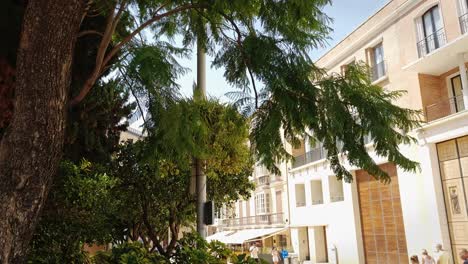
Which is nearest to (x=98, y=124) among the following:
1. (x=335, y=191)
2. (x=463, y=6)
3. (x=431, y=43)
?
(x=463, y=6)

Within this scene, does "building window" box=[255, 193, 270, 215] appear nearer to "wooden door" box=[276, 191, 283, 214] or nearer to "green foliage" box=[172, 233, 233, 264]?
"wooden door" box=[276, 191, 283, 214]

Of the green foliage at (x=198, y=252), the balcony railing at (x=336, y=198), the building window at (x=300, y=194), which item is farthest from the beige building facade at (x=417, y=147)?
the green foliage at (x=198, y=252)

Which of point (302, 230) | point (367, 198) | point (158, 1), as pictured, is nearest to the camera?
point (158, 1)

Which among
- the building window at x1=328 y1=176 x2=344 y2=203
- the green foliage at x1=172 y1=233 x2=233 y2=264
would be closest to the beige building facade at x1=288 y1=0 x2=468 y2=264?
the building window at x1=328 y1=176 x2=344 y2=203

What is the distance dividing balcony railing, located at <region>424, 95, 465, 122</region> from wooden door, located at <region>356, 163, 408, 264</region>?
315 cm

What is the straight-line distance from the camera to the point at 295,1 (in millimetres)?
4266

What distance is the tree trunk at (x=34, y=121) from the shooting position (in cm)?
330

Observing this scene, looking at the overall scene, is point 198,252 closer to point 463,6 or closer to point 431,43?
point 463,6

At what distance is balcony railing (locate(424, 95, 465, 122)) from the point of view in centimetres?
1939

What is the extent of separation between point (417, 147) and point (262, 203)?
2121 centimetres

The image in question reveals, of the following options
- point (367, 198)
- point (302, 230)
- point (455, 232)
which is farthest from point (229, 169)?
point (302, 230)

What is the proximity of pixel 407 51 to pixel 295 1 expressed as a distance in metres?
19.1

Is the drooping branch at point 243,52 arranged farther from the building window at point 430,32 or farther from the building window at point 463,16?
the building window at point 430,32

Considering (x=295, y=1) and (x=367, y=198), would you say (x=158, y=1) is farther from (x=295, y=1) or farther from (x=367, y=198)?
(x=367, y=198)
